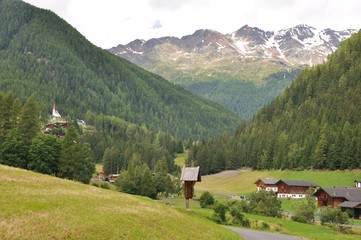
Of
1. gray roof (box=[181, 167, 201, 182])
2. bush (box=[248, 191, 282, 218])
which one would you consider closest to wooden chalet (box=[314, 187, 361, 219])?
bush (box=[248, 191, 282, 218])

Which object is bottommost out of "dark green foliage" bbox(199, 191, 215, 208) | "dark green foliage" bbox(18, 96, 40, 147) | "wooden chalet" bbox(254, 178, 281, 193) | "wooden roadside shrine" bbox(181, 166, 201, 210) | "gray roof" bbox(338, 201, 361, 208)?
"dark green foliage" bbox(199, 191, 215, 208)

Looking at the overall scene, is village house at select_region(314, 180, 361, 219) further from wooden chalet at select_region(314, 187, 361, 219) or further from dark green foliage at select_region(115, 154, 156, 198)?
dark green foliage at select_region(115, 154, 156, 198)

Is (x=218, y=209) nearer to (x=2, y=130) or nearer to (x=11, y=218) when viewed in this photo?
(x=11, y=218)

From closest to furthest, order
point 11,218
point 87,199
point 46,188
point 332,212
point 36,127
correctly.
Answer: point 11,218 → point 87,199 → point 46,188 → point 332,212 → point 36,127

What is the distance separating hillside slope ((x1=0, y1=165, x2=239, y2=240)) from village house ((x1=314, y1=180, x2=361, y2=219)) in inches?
Result: 3615

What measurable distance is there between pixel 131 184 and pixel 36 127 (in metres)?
33.6

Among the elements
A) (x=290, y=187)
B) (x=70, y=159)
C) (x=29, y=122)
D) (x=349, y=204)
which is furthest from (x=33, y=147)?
(x=290, y=187)

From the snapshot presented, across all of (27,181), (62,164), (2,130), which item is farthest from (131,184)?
(27,181)

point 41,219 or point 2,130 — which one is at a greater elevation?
point 2,130

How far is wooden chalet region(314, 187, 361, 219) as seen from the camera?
121 metres

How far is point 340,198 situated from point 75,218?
120601 mm

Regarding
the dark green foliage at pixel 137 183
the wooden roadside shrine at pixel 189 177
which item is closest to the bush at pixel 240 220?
the wooden roadside shrine at pixel 189 177

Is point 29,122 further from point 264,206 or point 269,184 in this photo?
point 269,184

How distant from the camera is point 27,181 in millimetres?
43250
